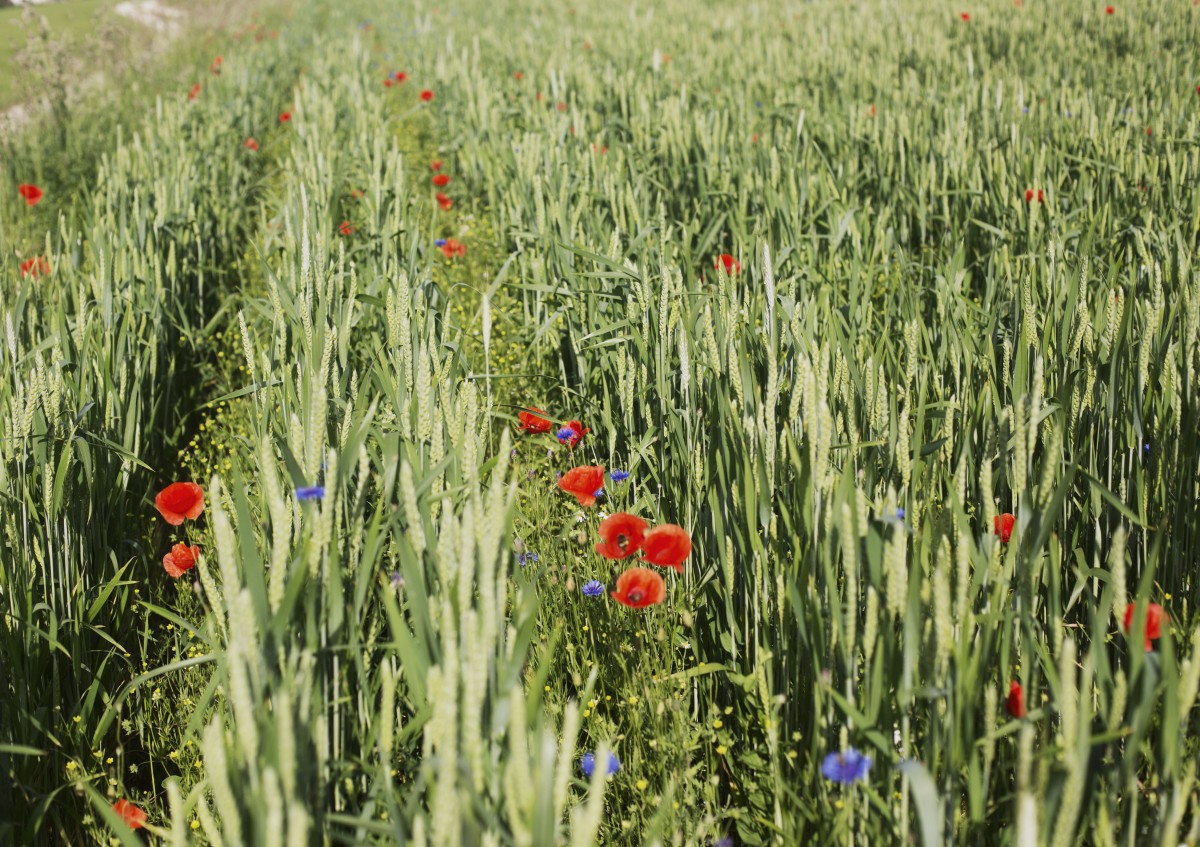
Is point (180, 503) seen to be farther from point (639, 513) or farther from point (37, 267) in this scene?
point (37, 267)

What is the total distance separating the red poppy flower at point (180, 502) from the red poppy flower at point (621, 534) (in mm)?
775

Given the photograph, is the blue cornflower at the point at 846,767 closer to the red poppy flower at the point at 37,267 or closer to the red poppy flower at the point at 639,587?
the red poppy flower at the point at 639,587

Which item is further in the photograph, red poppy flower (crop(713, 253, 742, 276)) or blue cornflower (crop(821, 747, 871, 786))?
red poppy flower (crop(713, 253, 742, 276))

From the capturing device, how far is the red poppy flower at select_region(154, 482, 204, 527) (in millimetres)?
1771

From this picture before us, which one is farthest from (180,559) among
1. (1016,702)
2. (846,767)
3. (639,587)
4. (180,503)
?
(1016,702)

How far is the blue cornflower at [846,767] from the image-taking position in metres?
1.07

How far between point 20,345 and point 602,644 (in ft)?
5.22

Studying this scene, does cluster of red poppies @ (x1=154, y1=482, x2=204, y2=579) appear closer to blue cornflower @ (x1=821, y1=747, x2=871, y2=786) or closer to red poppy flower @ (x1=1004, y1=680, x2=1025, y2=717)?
blue cornflower @ (x1=821, y1=747, x2=871, y2=786)

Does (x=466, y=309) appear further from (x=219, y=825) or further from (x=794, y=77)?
(x=794, y=77)

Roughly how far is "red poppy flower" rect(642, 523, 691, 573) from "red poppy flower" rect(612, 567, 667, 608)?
3 centimetres

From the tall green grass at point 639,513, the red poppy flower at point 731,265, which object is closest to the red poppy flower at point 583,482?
the tall green grass at point 639,513

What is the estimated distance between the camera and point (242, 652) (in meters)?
0.96

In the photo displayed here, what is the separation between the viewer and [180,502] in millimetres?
1789

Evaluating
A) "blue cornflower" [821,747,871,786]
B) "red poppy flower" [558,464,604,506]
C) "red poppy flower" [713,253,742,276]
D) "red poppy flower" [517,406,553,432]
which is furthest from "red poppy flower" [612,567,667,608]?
"red poppy flower" [713,253,742,276]
